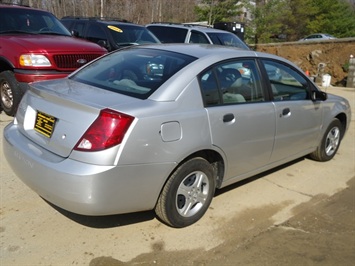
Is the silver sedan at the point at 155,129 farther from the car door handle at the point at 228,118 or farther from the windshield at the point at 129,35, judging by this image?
the windshield at the point at 129,35

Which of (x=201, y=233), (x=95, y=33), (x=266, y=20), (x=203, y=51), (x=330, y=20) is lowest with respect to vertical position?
(x=201, y=233)

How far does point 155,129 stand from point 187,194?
0.79m

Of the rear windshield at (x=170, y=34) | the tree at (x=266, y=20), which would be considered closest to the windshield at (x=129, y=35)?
the rear windshield at (x=170, y=34)

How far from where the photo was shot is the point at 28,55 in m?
5.39

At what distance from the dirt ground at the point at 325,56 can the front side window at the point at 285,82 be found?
48.9ft

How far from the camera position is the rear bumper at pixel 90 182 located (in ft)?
8.32

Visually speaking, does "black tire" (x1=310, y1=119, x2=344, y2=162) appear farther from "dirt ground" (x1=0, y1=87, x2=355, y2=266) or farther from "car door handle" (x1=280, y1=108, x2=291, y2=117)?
"car door handle" (x1=280, y1=108, x2=291, y2=117)

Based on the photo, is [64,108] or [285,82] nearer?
[64,108]

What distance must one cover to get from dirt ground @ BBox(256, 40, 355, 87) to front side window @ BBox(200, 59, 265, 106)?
A: 15827 millimetres

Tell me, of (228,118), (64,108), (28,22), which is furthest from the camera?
(28,22)

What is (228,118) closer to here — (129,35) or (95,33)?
(129,35)

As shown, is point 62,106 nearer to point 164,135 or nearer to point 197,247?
point 164,135

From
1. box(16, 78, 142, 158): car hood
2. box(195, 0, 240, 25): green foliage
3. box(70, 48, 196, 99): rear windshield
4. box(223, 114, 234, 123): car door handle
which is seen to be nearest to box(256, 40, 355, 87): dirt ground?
box(223, 114, 234, 123): car door handle

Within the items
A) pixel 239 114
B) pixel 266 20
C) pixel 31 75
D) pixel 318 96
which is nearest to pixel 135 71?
pixel 239 114
